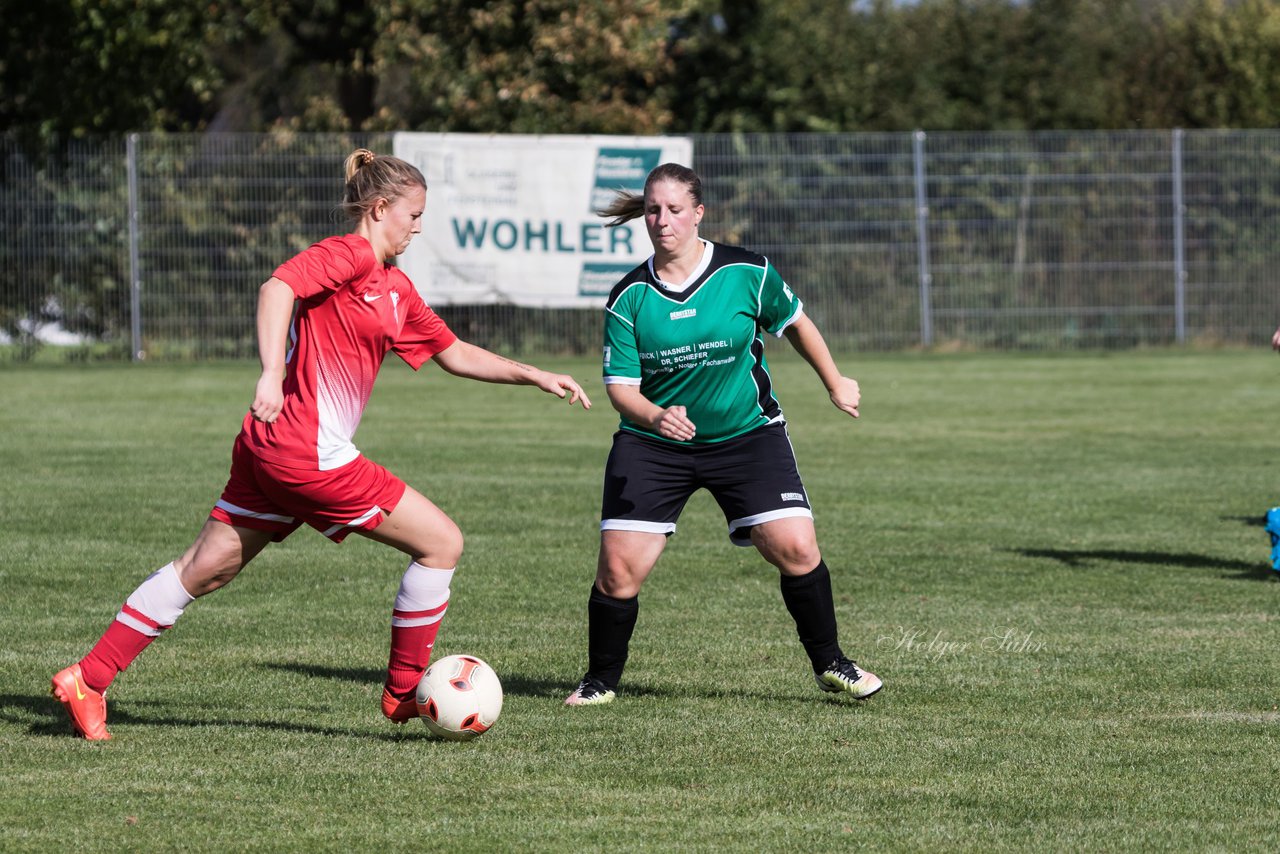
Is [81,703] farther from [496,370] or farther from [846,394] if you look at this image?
[846,394]

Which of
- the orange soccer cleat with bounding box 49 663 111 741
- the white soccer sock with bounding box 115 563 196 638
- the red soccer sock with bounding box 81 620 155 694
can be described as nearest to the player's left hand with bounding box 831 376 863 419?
the white soccer sock with bounding box 115 563 196 638

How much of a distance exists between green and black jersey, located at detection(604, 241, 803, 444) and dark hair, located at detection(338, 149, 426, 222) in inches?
36.7

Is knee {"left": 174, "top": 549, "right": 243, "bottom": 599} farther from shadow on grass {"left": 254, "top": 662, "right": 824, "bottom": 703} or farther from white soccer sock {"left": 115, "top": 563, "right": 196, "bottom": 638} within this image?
shadow on grass {"left": 254, "top": 662, "right": 824, "bottom": 703}

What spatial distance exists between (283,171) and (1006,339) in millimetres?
9680

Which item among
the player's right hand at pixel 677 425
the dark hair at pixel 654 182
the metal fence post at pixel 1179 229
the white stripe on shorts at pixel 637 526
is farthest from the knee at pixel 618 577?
the metal fence post at pixel 1179 229

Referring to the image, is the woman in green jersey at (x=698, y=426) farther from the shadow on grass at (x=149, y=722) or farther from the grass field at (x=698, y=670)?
the shadow on grass at (x=149, y=722)

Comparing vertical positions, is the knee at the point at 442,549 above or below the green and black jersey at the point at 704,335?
below

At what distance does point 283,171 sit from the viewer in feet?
76.5

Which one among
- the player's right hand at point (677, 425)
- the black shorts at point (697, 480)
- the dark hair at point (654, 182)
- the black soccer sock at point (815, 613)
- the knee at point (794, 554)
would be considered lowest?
the black soccer sock at point (815, 613)

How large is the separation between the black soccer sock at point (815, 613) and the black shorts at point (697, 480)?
258mm

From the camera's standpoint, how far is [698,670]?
23.3 ft

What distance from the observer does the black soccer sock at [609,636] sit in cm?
657

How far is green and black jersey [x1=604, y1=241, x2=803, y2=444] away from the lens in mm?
6418

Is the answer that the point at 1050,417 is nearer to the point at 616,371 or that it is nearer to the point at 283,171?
the point at 283,171
